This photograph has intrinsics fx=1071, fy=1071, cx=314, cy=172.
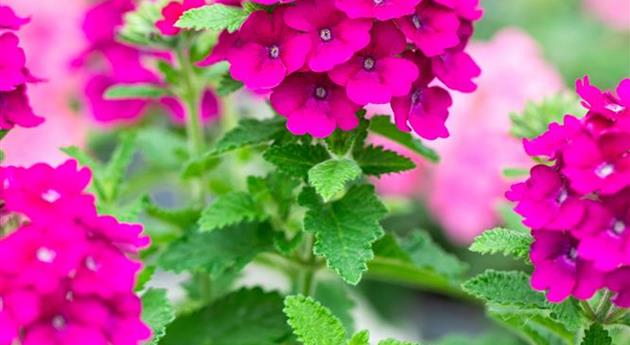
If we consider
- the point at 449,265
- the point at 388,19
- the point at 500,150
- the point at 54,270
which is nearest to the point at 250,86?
the point at 388,19

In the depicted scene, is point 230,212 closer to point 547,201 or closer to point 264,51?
point 264,51

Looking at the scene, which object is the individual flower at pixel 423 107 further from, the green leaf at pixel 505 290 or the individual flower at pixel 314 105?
the green leaf at pixel 505 290

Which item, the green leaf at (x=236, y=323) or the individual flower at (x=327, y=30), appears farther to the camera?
the green leaf at (x=236, y=323)

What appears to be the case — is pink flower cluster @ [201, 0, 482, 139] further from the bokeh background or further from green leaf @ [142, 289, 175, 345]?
the bokeh background


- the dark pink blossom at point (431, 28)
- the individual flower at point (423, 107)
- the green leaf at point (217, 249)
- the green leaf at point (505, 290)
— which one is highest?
the dark pink blossom at point (431, 28)

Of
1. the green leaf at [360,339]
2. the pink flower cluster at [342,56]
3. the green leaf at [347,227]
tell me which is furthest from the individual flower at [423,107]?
the green leaf at [360,339]

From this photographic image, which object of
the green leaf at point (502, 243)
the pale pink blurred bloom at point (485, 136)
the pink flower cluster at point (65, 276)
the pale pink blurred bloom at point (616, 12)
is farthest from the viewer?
the pale pink blurred bloom at point (616, 12)
